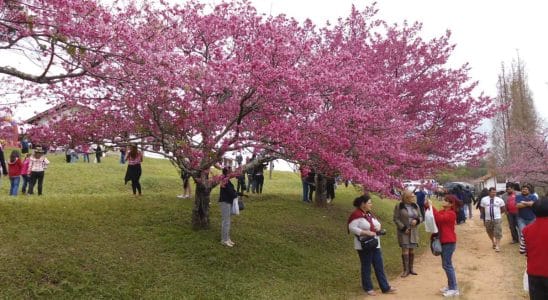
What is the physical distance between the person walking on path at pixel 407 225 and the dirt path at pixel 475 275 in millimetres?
488

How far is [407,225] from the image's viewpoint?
9.47 m

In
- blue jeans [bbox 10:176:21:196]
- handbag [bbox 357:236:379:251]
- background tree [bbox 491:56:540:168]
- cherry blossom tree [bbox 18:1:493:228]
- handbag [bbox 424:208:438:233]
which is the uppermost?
background tree [bbox 491:56:540:168]

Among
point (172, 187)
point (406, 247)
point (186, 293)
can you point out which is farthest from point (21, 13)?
point (172, 187)

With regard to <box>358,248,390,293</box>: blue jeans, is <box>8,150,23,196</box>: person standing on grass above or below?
above

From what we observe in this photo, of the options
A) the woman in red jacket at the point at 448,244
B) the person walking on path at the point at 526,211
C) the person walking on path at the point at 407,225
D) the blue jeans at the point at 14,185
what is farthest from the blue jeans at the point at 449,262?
the blue jeans at the point at 14,185

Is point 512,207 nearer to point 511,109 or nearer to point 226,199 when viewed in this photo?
point 226,199

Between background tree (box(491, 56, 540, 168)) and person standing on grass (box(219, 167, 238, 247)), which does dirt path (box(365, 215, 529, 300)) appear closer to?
person standing on grass (box(219, 167, 238, 247))

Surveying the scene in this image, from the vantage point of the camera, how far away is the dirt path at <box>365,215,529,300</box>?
815 cm

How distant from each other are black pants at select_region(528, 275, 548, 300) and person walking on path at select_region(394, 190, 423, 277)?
4.19 meters

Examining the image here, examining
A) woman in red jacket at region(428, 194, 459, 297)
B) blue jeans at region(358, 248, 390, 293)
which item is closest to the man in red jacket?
woman in red jacket at region(428, 194, 459, 297)

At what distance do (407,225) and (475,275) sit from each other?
200 cm

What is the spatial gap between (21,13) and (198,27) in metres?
3.74

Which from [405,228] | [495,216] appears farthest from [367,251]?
[495,216]

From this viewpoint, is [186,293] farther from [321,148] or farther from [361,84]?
[361,84]
